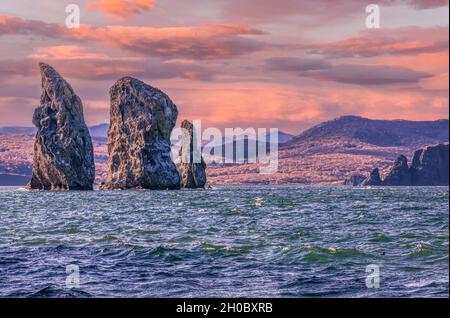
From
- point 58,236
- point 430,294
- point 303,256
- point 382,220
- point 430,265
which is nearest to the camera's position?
point 430,294

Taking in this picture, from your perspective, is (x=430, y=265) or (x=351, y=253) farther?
(x=351, y=253)

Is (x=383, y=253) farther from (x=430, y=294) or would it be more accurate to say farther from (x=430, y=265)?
(x=430, y=294)

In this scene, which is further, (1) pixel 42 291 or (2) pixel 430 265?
(2) pixel 430 265

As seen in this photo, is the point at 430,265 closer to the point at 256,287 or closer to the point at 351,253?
the point at 351,253
